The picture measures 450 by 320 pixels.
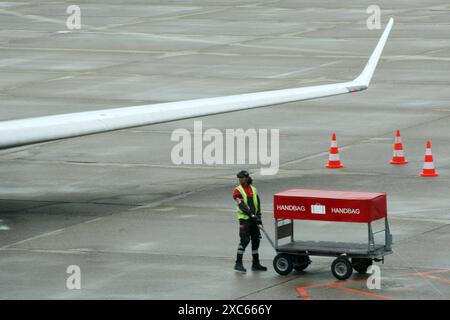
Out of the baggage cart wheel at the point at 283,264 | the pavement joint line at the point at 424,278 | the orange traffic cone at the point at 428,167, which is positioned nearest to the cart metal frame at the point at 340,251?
the baggage cart wheel at the point at 283,264

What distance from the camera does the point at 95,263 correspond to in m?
21.5

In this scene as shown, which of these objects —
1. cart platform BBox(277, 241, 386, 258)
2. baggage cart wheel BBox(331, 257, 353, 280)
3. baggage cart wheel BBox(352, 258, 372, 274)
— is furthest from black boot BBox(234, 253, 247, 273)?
baggage cart wheel BBox(352, 258, 372, 274)

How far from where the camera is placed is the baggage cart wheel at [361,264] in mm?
20348

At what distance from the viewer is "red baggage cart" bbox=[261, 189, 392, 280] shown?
20109 millimetres

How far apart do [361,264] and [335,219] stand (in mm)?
855

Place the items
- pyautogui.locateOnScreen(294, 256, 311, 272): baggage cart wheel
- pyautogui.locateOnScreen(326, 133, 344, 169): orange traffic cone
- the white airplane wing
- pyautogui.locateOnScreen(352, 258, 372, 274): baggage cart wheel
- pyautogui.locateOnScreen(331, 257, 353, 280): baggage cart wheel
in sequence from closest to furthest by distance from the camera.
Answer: pyautogui.locateOnScreen(331, 257, 353, 280): baggage cart wheel
pyautogui.locateOnScreen(352, 258, 372, 274): baggage cart wheel
pyautogui.locateOnScreen(294, 256, 311, 272): baggage cart wheel
the white airplane wing
pyautogui.locateOnScreen(326, 133, 344, 169): orange traffic cone

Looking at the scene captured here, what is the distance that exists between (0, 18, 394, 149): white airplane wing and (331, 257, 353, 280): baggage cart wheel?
8399 mm

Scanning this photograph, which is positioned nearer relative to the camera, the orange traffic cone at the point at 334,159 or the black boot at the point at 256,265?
the black boot at the point at 256,265

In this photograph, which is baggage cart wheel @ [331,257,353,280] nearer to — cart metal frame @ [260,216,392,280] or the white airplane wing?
cart metal frame @ [260,216,392,280]

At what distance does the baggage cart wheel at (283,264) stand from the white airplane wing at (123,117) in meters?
7.39

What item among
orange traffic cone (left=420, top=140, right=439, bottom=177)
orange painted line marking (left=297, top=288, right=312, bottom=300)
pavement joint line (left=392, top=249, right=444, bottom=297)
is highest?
A: orange traffic cone (left=420, top=140, right=439, bottom=177)

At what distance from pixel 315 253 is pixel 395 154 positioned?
35.3 ft

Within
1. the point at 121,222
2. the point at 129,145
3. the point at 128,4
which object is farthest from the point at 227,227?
the point at 128,4

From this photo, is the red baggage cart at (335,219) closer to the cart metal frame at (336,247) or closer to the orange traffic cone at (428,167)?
the cart metal frame at (336,247)
